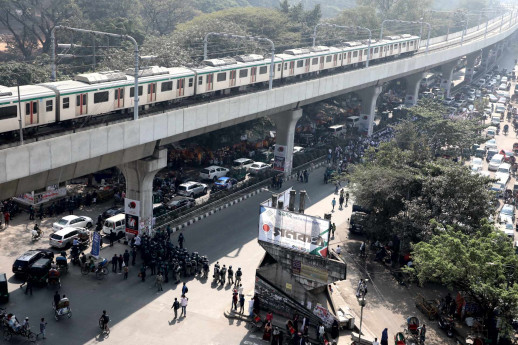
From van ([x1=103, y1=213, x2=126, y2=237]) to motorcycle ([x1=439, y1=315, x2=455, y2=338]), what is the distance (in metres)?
18.6

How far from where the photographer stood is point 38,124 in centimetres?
2841

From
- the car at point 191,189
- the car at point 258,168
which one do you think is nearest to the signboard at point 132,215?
the car at point 191,189

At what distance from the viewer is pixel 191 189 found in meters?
43.8

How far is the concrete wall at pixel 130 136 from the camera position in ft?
83.9

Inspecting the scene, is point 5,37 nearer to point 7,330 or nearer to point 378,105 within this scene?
point 378,105

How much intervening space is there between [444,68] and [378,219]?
215 ft

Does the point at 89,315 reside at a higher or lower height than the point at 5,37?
lower

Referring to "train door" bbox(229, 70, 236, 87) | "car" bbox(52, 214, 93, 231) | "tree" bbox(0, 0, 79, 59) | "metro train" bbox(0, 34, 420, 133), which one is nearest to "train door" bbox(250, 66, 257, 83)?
"metro train" bbox(0, 34, 420, 133)

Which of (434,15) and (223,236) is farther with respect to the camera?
(434,15)

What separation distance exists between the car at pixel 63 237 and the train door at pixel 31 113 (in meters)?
8.09

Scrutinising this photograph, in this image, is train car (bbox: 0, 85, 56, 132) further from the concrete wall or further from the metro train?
the concrete wall

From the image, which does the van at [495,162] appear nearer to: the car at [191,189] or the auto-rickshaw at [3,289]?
the car at [191,189]

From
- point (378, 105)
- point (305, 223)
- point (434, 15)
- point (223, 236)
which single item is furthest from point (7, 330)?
point (434, 15)

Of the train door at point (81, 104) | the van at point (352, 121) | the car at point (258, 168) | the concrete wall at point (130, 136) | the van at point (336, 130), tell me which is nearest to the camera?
the concrete wall at point (130, 136)
